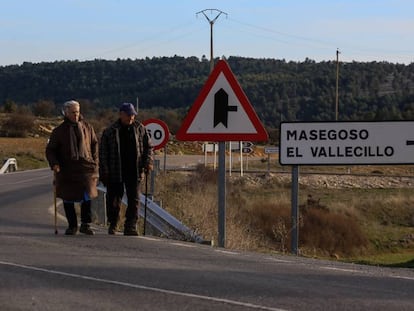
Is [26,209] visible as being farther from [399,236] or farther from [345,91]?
[345,91]

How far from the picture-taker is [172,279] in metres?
8.41

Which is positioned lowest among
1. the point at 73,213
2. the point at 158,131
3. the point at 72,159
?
the point at 73,213

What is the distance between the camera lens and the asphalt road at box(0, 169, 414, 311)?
7305 mm

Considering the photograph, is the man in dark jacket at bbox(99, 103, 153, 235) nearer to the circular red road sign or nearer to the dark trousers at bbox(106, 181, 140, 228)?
the dark trousers at bbox(106, 181, 140, 228)

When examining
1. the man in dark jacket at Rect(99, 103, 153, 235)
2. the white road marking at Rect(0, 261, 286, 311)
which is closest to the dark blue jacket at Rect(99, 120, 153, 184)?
the man in dark jacket at Rect(99, 103, 153, 235)

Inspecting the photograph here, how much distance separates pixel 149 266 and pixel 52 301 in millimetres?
1993

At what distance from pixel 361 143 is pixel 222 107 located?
2.13m

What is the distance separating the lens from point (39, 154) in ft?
205

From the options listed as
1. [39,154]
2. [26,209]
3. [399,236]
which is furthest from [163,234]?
[39,154]

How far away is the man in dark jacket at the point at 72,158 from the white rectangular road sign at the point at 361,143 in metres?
2.74

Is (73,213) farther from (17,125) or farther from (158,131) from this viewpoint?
(17,125)

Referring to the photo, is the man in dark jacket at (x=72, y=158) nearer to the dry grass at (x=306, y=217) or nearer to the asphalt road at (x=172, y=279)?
the asphalt road at (x=172, y=279)

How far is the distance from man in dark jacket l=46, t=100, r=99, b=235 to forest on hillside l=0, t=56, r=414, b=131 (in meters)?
90.1

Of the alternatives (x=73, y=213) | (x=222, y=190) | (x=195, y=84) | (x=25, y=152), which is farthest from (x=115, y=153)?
(x=195, y=84)
